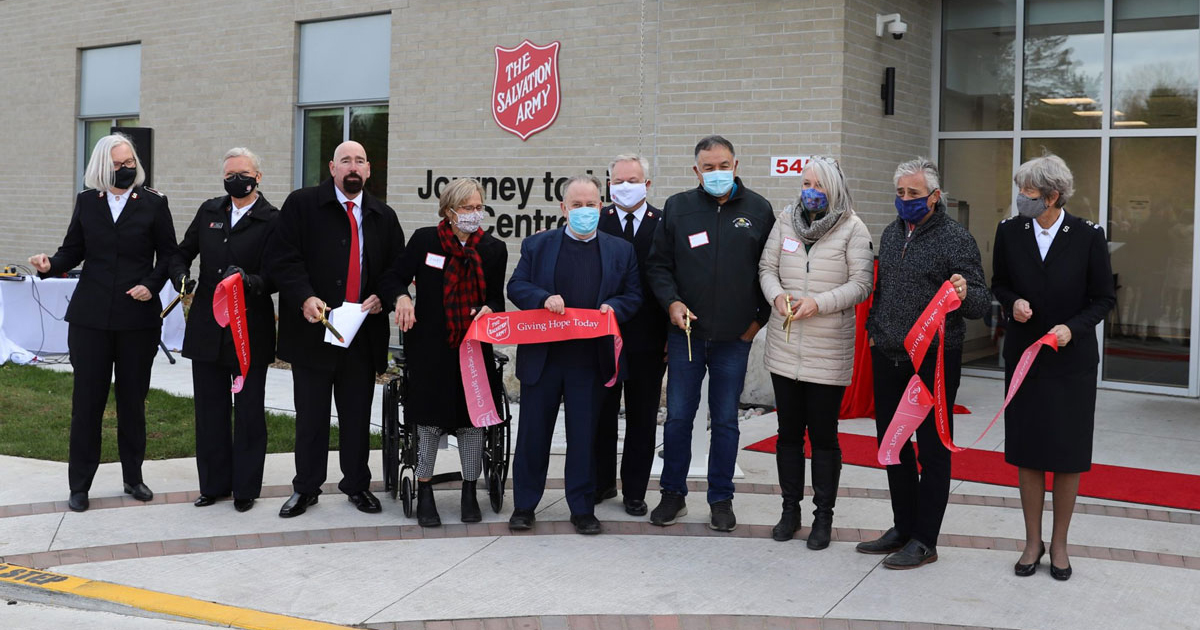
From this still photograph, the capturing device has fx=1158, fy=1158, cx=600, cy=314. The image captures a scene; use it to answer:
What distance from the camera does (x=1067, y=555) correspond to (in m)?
5.61

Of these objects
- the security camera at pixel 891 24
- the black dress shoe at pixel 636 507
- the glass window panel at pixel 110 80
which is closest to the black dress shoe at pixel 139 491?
the black dress shoe at pixel 636 507

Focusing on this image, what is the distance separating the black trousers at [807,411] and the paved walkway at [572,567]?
0.54 metres

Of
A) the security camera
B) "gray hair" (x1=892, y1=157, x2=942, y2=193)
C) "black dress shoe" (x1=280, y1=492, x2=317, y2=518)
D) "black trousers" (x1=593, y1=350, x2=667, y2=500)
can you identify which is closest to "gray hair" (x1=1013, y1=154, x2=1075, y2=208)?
"gray hair" (x1=892, y1=157, x2=942, y2=193)

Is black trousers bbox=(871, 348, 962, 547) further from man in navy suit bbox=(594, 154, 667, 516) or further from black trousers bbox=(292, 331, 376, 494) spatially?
black trousers bbox=(292, 331, 376, 494)

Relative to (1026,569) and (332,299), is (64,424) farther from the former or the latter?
(1026,569)

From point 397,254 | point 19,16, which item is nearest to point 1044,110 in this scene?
point 397,254

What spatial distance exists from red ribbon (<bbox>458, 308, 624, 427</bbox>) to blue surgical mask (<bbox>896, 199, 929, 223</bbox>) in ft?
5.02

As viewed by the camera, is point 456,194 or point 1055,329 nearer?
point 1055,329

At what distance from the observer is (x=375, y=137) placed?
13750mm

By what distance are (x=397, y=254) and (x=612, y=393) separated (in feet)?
4.75

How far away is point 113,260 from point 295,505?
1717 millimetres

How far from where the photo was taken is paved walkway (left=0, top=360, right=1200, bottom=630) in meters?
4.91

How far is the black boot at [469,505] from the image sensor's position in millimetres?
6262

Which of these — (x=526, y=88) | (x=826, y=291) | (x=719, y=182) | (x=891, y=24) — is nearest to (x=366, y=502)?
(x=719, y=182)
